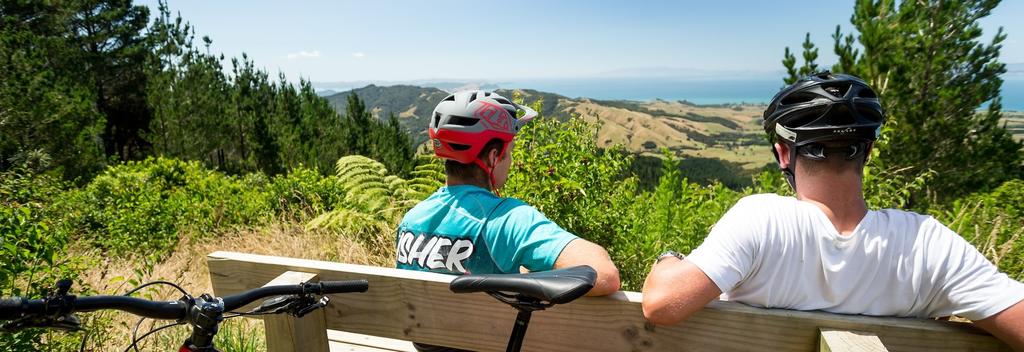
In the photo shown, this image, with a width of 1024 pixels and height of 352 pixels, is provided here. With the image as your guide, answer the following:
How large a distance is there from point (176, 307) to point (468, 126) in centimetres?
124

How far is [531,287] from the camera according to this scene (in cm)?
130

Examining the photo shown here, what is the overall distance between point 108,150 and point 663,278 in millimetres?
40680

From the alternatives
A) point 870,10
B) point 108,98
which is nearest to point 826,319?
point 870,10

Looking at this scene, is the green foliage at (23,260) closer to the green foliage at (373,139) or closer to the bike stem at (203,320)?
the bike stem at (203,320)

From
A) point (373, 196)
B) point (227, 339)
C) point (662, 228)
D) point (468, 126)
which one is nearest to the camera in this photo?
point (468, 126)

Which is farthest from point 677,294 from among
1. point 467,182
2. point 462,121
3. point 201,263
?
point 201,263

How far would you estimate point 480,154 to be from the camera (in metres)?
2.26

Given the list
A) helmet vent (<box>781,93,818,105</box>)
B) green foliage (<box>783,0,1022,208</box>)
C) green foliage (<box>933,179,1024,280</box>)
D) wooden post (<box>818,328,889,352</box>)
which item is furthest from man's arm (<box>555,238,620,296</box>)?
green foliage (<box>783,0,1022,208</box>)

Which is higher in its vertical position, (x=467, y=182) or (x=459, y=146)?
(x=459, y=146)

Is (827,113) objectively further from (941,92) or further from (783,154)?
(941,92)

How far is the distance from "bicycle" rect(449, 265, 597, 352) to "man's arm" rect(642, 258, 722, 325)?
0.78ft

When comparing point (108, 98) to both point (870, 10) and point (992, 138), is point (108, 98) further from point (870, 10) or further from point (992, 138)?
point (992, 138)

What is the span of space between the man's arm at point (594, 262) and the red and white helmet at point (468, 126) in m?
0.65

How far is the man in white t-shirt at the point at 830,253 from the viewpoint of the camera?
4.97 ft
